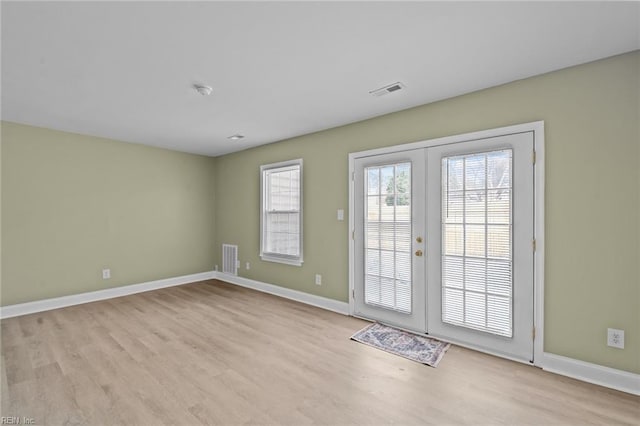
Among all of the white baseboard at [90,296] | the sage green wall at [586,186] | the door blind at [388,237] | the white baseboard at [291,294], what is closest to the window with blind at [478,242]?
the sage green wall at [586,186]

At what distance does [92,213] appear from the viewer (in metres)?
4.36

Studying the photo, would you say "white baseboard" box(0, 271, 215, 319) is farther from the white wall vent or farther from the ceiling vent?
the ceiling vent

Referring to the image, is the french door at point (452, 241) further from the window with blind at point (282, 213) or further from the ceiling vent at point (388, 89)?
the window with blind at point (282, 213)

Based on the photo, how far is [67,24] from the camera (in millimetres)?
1780

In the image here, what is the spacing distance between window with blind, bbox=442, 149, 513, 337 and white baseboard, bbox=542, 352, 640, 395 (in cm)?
35

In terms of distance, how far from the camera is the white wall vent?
17.8 ft

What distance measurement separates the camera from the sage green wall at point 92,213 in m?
3.76

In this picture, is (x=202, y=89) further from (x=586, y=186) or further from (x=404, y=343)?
(x=586, y=186)

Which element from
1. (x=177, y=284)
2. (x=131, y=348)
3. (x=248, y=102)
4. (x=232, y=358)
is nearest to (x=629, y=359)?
(x=232, y=358)

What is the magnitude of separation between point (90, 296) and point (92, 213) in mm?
1215

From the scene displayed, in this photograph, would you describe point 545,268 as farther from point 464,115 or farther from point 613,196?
point 464,115

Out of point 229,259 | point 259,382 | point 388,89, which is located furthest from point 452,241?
point 229,259

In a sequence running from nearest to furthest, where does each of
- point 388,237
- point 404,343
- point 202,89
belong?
point 202,89
point 404,343
point 388,237

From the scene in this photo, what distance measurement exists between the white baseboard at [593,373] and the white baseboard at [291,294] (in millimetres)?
2054
